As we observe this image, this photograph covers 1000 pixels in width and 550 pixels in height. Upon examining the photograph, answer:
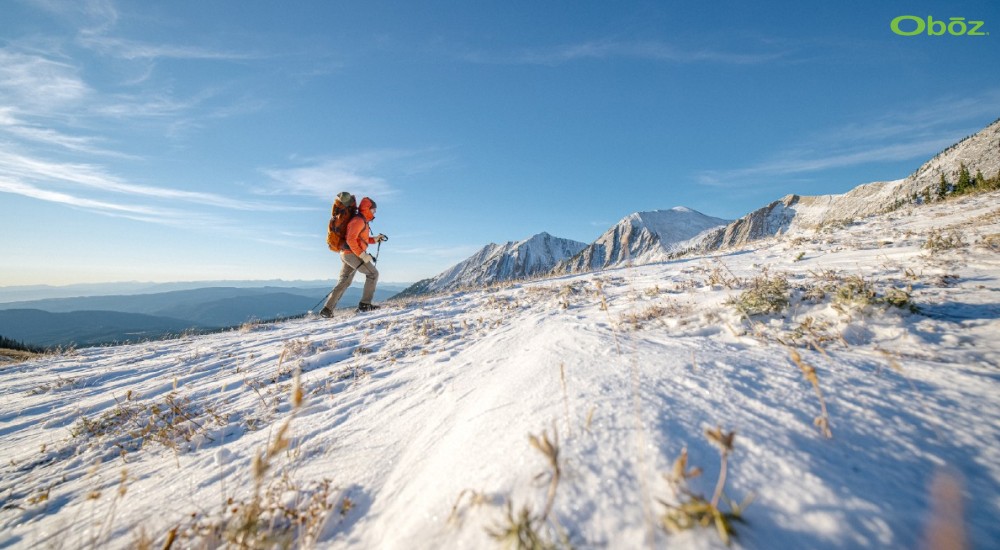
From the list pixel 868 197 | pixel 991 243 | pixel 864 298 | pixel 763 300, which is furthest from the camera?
pixel 868 197

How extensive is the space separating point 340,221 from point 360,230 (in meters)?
0.65

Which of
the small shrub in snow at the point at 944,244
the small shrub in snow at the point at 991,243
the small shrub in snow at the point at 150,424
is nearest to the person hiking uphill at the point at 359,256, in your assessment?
the small shrub in snow at the point at 150,424

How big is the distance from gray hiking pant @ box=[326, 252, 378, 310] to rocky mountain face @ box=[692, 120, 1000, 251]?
214 ft

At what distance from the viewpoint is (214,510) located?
202 cm

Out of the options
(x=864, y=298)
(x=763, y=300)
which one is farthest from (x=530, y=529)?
(x=864, y=298)

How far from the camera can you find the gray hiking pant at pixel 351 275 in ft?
29.9

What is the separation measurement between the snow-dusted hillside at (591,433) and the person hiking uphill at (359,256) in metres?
4.08

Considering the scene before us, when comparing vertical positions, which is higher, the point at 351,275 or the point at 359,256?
the point at 359,256

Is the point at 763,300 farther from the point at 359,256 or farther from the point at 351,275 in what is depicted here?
the point at 351,275

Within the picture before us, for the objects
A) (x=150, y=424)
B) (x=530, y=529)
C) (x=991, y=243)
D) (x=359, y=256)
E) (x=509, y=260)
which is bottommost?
(x=150, y=424)

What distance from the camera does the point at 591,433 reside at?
5.54 ft

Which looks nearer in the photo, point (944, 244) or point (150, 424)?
point (150, 424)

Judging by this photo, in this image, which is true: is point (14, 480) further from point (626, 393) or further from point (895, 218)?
point (895, 218)

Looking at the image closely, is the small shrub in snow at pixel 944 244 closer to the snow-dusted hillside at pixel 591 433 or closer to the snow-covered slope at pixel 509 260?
the snow-dusted hillside at pixel 591 433
